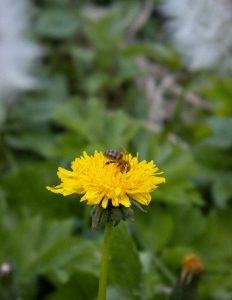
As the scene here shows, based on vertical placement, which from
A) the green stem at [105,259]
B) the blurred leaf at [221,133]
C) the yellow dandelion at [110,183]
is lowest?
the green stem at [105,259]

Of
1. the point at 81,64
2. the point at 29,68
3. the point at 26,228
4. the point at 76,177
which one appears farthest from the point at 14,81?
the point at 76,177

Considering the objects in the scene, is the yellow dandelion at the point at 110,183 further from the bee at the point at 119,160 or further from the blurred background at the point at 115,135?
the blurred background at the point at 115,135

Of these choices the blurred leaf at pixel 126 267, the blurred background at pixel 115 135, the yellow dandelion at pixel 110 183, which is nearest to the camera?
the yellow dandelion at pixel 110 183

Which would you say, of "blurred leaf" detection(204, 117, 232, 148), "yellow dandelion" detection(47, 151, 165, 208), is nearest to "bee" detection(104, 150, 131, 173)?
"yellow dandelion" detection(47, 151, 165, 208)

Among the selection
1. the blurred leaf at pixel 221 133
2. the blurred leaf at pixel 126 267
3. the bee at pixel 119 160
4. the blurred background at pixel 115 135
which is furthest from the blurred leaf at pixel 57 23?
the bee at pixel 119 160

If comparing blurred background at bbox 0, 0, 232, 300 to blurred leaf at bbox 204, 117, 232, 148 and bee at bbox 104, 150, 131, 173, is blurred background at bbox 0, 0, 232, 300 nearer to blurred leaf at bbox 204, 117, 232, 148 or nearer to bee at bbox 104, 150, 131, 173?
blurred leaf at bbox 204, 117, 232, 148

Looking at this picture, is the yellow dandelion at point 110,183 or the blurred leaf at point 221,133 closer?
the yellow dandelion at point 110,183
